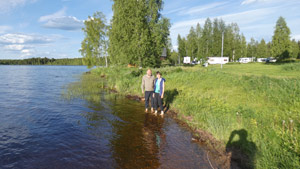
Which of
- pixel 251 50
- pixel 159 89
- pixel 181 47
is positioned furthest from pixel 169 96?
pixel 251 50

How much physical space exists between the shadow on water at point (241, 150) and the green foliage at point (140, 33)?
22236 millimetres

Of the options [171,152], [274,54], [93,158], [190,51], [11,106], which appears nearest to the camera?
[93,158]

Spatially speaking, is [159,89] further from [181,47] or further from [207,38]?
[181,47]

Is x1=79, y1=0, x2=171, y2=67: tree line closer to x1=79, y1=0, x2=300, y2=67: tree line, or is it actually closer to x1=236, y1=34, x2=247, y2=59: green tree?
x1=79, y1=0, x2=300, y2=67: tree line

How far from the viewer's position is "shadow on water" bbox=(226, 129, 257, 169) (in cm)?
514

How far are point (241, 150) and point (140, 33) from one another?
82.2 feet

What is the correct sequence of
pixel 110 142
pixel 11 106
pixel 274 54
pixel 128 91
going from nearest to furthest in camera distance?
pixel 110 142 < pixel 11 106 < pixel 128 91 < pixel 274 54

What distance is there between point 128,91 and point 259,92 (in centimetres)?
1119

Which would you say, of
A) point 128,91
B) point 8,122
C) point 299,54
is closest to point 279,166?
point 8,122

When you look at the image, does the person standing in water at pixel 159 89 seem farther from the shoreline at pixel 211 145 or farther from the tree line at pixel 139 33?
the tree line at pixel 139 33

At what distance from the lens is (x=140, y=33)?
28.1 metres

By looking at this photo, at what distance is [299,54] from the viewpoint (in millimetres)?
79500

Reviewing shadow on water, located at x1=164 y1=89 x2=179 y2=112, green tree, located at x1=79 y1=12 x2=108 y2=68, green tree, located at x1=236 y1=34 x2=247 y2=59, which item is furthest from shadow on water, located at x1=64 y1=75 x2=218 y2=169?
green tree, located at x1=236 y1=34 x2=247 y2=59

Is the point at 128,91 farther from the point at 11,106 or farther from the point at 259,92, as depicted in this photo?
the point at 259,92
